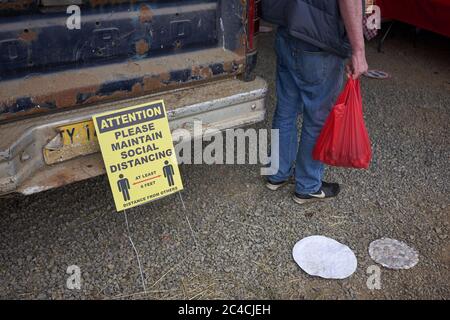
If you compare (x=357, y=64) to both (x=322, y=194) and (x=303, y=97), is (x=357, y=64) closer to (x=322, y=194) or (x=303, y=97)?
(x=303, y=97)

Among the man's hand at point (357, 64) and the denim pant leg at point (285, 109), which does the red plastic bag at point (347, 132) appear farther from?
the denim pant leg at point (285, 109)

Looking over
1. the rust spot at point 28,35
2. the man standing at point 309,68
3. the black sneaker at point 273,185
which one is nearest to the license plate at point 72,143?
the rust spot at point 28,35

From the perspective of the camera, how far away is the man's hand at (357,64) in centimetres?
261

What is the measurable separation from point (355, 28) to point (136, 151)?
1.28 meters

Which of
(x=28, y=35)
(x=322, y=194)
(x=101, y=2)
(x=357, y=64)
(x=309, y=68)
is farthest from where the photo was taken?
(x=322, y=194)

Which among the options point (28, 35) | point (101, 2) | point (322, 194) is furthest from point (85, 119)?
point (322, 194)

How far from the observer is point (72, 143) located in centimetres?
229

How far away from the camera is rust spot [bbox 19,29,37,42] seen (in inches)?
86.7

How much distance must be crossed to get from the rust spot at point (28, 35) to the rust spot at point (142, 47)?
52 centimetres

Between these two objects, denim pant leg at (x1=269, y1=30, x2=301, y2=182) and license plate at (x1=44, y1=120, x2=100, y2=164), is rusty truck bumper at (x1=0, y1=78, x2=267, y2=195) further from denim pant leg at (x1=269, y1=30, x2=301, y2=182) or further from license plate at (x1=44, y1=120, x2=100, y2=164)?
denim pant leg at (x1=269, y1=30, x2=301, y2=182)

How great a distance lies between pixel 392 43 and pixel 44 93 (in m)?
5.46

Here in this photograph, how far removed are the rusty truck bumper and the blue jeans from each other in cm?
21

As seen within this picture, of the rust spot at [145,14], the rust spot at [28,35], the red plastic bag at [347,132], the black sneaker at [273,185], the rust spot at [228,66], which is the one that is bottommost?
the black sneaker at [273,185]

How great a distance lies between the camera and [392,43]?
21.6ft
